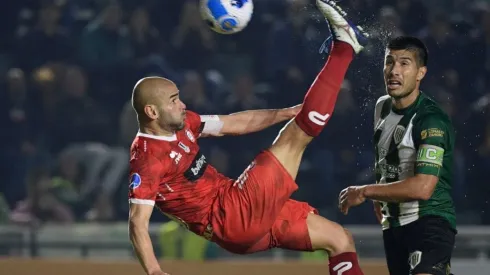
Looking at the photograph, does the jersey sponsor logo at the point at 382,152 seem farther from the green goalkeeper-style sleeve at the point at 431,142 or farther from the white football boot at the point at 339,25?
the white football boot at the point at 339,25

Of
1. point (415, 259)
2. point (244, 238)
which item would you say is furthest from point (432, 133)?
point (244, 238)

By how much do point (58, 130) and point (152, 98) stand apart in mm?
4300

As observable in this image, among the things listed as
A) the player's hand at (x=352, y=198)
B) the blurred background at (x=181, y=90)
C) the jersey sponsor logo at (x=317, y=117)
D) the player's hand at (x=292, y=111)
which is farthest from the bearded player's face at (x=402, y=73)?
the blurred background at (x=181, y=90)

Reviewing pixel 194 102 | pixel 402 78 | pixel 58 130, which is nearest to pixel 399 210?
pixel 402 78

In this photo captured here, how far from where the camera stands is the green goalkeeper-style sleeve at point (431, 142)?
4363mm

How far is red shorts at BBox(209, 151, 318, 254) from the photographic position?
16.2 ft

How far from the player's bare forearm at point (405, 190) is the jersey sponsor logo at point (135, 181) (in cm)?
107

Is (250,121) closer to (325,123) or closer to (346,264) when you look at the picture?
(325,123)

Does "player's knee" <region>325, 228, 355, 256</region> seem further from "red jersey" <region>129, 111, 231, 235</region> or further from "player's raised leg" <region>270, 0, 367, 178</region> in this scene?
"red jersey" <region>129, 111, 231, 235</region>

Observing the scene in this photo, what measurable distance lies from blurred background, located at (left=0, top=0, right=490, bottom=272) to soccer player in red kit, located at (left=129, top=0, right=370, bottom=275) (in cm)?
236

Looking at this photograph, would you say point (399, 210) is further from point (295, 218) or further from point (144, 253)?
point (144, 253)

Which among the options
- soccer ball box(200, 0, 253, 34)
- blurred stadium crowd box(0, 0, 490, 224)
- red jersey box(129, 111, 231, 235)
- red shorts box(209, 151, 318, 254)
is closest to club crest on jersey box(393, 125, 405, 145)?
red shorts box(209, 151, 318, 254)

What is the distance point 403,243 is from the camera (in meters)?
4.58

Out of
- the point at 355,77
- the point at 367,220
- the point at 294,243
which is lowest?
the point at 367,220
